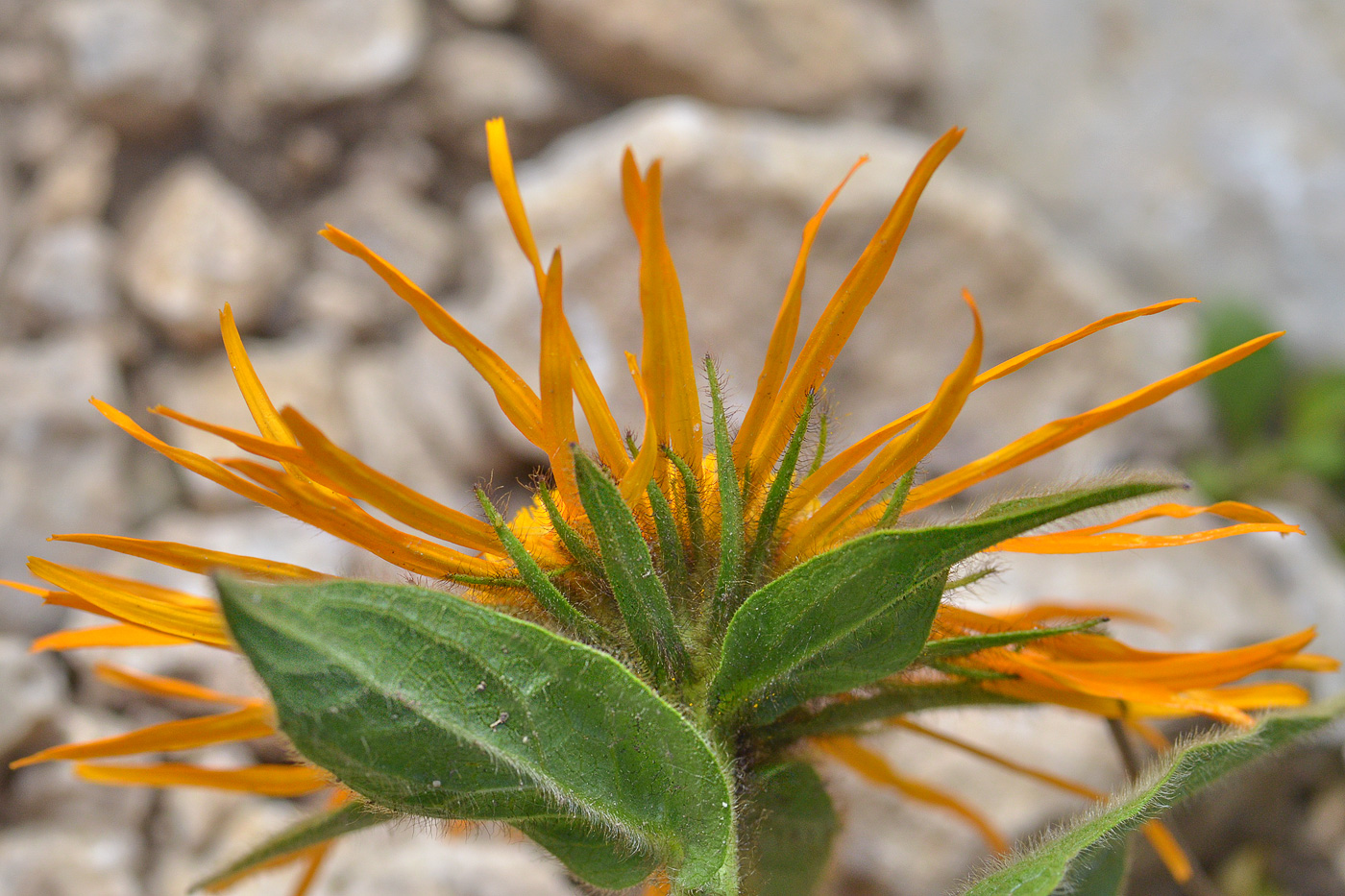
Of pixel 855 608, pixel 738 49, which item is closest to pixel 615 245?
pixel 738 49

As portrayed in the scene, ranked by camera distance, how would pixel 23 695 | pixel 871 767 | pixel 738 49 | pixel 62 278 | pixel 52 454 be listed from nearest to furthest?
pixel 871 767, pixel 23 695, pixel 52 454, pixel 62 278, pixel 738 49

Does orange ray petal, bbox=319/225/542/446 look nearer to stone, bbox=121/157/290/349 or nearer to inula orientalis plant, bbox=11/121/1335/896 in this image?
inula orientalis plant, bbox=11/121/1335/896

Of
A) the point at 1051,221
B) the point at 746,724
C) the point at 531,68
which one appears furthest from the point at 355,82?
the point at 746,724

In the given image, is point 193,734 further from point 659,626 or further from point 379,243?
point 379,243

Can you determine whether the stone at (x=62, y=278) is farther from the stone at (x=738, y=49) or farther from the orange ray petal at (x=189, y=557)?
the orange ray petal at (x=189, y=557)

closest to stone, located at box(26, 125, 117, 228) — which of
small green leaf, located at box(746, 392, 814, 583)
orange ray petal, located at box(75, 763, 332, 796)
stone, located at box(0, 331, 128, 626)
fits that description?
stone, located at box(0, 331, 128, 626)

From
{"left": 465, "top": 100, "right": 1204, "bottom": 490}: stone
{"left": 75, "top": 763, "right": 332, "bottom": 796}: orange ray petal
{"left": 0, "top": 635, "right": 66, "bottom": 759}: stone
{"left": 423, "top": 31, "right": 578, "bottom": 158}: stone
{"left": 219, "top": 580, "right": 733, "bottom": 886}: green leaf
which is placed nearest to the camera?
{"left": 219, "top": 580, "right": 733, "bottom": 886}: green leaf
